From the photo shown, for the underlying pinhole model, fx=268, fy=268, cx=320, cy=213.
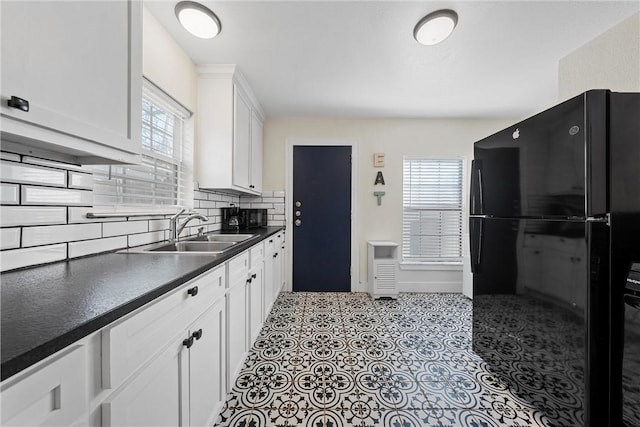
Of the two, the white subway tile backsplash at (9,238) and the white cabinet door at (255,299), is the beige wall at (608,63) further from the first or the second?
the white subway tile backsplash at (9,238)

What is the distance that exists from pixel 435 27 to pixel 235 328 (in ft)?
7.43

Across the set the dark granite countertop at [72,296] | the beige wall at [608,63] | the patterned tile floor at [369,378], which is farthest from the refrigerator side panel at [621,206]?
the dark granite countertop at [72,296]

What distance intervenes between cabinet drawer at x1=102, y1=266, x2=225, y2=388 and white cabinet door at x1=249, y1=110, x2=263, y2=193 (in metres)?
2.01

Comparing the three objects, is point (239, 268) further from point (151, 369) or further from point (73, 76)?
point (73, 76)

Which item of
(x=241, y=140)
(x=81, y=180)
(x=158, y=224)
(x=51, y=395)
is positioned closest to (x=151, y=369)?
(x=51, y=395)

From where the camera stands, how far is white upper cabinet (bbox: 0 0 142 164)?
68 centimetres

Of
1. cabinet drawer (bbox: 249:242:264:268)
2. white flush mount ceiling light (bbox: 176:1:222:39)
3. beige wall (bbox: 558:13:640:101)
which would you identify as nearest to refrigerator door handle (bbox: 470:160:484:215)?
beige wall (bbox: 558:13:640:101)

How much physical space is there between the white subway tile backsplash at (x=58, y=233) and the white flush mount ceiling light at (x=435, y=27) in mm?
2225

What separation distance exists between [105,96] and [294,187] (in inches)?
107

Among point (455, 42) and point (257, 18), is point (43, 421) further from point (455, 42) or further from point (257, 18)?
point (455, 42)

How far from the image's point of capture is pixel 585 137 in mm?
1183

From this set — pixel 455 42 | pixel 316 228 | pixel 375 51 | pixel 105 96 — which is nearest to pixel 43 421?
pixel 105 96

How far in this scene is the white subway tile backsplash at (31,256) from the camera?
3.12ft

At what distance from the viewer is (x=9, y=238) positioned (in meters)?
0.96
